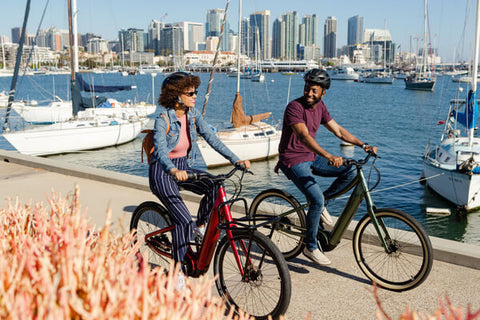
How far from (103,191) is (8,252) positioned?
5.75m

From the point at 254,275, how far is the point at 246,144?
19.8m

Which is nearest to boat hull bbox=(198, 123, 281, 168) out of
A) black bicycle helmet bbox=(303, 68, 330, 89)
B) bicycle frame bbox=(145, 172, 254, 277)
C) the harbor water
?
the harbor water

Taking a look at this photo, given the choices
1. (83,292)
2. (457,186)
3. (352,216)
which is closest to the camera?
(83,292)

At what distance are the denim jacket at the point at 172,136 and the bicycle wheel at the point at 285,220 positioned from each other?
0.84 meters

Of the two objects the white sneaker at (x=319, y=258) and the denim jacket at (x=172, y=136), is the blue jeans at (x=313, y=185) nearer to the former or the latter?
the white sneaker at (x=319, y=258)

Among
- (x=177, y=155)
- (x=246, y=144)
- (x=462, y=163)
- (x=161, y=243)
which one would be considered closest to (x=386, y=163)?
(x=246, y=144)

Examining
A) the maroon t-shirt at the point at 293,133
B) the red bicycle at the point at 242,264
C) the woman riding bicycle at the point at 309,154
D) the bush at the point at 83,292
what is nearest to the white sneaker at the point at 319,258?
the woman riding bicycle at the point at 309,154

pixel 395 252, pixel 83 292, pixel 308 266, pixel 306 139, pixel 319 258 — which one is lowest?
pixel 308 266

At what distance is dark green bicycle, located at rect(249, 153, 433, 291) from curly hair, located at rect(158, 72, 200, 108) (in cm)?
121

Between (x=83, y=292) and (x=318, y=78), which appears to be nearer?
(x=83, y=292)

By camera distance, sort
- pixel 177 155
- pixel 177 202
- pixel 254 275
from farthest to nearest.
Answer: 1. pixel 177 155
2. pixel 177 202
3. pixel 254 275

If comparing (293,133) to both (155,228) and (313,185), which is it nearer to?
(313,185)

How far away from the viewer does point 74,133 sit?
84.6 feet

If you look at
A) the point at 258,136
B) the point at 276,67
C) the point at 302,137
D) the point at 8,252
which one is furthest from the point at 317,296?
the point at 276,67
